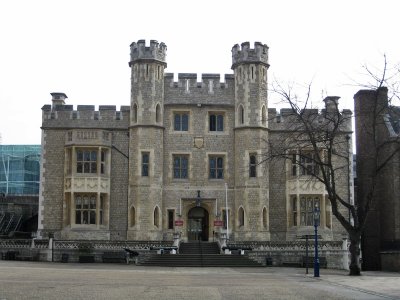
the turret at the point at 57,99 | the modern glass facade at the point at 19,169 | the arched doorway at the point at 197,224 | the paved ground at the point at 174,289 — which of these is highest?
the turret at the point at 57,99

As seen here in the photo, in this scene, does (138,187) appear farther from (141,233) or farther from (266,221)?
(266,221)

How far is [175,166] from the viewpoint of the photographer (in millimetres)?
41062

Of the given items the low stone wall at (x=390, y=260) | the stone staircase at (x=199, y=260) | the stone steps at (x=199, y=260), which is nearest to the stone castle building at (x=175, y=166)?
the stone staircase at (x=199, y=260)

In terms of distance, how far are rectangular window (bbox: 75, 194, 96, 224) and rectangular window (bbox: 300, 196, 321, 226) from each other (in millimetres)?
13226

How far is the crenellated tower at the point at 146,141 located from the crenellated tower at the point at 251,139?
16.2 ft

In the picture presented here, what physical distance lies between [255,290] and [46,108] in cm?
2721

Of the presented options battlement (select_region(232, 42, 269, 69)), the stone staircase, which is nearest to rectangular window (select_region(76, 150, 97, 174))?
the stone staircase

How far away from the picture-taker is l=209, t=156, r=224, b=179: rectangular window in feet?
135

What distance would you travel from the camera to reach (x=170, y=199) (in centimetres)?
4053

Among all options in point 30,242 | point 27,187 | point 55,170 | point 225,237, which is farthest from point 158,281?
point 27,187

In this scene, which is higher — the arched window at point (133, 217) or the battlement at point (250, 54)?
the battlement at point (250, 54)

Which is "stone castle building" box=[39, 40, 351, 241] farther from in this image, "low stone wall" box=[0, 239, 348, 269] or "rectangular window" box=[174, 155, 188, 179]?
"low stone wall" box=[0, 239, 348, 269]

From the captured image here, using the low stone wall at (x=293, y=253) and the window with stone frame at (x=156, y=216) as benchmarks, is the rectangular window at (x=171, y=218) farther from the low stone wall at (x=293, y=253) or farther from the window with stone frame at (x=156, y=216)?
the low stone wall at (x=293, y=253)

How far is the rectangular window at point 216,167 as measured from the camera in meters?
41.1
